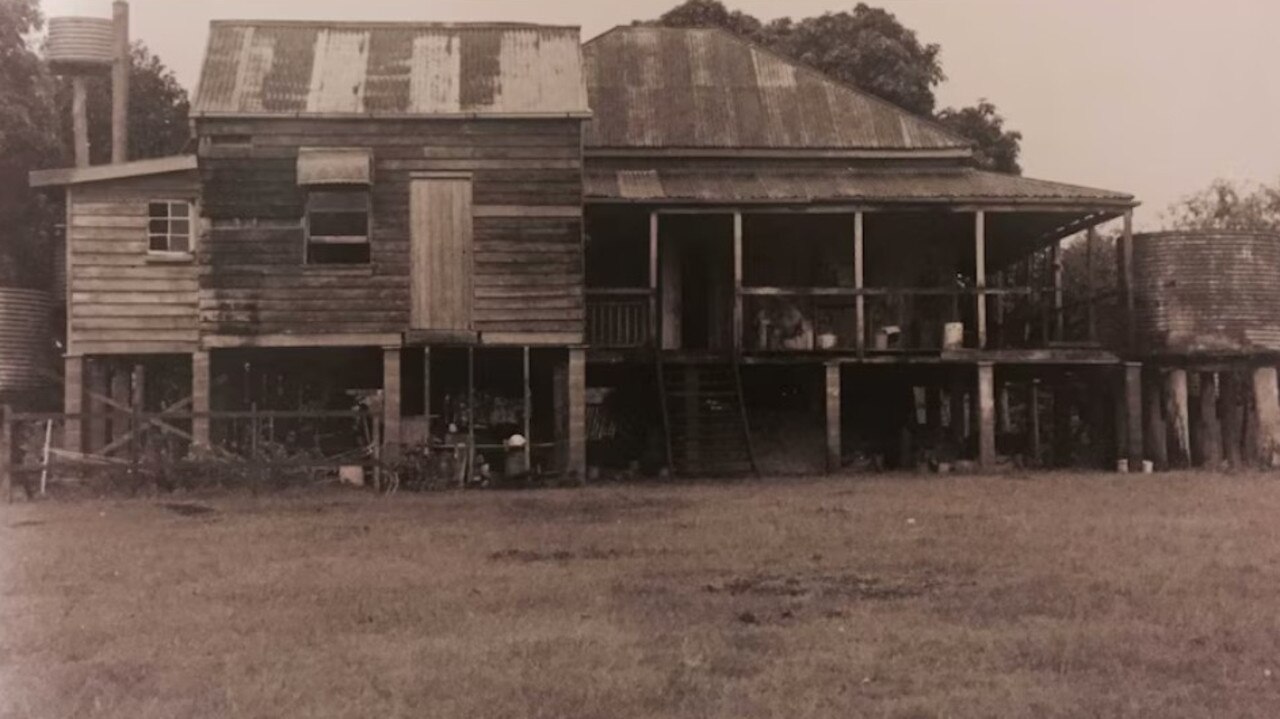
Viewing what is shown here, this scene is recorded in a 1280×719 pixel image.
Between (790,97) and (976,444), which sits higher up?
(790,97)

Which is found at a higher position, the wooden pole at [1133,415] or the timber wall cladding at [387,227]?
the timber wall cladding at [387,227]

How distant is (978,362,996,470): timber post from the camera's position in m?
23.5

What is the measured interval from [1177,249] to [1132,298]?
1153 millimetres

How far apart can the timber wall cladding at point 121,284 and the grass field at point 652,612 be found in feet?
22.0

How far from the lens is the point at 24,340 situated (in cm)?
2625

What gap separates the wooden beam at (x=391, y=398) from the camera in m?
21.9

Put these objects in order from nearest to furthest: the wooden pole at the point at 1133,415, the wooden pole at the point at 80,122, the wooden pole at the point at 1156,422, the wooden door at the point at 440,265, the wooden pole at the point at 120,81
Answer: the wooden door at the point at 440,265 < the wooden pole at the point at 1133,415 < the wooden pole at the point at 1156,422 < the wooden pole at the point at 120,81 < the wooden pole at the point at 80,122

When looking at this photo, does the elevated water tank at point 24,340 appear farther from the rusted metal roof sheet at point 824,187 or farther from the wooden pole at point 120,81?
the rusted metal roof sheet at point 824,187

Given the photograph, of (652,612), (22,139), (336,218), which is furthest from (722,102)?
(652,612)

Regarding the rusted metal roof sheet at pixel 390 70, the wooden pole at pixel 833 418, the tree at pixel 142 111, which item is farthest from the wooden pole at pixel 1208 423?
the tree at pixel 142 111

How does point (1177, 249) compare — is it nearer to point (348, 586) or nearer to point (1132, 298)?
point (1132, 298)

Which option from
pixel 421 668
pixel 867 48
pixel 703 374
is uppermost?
pixel 867 48

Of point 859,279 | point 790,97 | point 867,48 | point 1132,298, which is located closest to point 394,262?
point 859,279

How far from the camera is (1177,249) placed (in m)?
25.0
